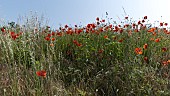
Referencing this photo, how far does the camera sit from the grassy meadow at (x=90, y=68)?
10.9ft

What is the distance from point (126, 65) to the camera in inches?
148

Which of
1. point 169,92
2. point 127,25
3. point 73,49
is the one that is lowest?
point 169,92

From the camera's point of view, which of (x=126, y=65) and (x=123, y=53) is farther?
(x=123, y=53)

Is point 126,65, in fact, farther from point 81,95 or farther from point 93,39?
point 93,39

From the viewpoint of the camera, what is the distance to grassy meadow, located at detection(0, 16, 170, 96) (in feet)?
10.9

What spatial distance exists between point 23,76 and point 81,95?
0.73 meters

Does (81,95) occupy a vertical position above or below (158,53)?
below

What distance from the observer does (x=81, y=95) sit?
3383 mm

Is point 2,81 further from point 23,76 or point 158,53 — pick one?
point 158,53

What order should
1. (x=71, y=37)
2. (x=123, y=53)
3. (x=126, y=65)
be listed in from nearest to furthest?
(x=126, y=65)
(x=123, y=53)
(x=71, y=37)

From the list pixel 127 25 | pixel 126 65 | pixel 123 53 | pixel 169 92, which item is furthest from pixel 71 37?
pixel 169 92

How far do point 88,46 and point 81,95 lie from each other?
128cm

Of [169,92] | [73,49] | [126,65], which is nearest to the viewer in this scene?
[169,92]

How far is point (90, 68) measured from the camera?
4.08 m
